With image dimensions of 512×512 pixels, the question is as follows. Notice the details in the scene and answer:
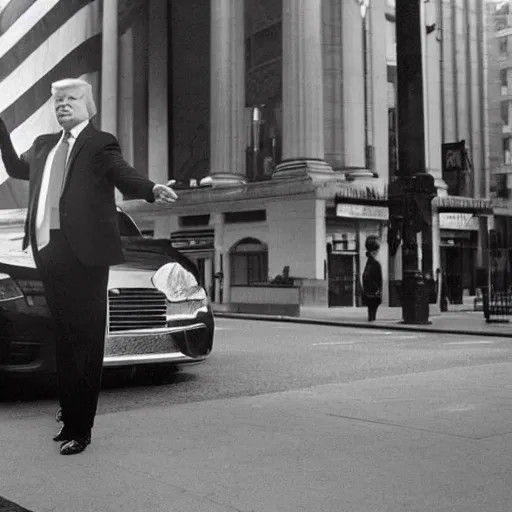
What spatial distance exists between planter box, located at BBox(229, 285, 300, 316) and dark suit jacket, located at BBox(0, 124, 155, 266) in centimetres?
1835

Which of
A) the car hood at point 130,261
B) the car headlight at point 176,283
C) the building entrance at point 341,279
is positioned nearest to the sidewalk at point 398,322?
the building entrance at point 341,279

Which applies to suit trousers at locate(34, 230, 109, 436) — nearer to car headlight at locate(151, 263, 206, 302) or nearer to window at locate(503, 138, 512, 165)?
car headlight at locate(151, 263, 206, 302)

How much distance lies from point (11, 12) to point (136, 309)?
33.7m

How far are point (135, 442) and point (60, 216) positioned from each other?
1.38 metres

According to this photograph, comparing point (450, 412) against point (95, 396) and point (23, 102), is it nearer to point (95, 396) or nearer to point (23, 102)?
point (95, 396)

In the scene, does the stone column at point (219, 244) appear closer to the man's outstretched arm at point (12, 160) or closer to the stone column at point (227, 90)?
the stone column at point (227, 90)

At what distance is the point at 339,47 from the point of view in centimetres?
3206

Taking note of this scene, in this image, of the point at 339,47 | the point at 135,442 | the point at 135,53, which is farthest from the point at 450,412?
the point at 135,53

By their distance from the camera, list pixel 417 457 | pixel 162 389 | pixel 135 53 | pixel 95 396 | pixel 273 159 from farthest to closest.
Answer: pixel 135 53
pixel 273 159
pixel 162 389
pixel 95 396
pixel 417 457

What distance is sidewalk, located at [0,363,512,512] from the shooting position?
11.7 ft

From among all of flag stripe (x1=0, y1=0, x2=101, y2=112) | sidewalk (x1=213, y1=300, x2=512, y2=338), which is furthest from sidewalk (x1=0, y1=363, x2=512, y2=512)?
flag stripe (x1=0, y1=0, x2=101, y2=112)

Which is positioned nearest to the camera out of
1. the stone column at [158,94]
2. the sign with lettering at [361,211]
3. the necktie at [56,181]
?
the necktie at [56,181]

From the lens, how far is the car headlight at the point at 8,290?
6.41 meters

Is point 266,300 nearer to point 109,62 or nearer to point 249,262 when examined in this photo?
point 249,262
